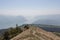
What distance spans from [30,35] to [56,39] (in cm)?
437

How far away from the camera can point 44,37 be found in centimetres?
2562

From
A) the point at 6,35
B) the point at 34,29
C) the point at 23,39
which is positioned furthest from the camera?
the point at 6,35

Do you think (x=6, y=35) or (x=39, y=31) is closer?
(x=39, y=31)

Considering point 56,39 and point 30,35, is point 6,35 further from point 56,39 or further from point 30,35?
point 56,39

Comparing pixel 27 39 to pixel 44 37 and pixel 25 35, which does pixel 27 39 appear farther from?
pixel 44 37

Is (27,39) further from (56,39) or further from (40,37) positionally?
→ (56,39)

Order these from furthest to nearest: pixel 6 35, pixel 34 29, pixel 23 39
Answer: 1. pixel 6 35
2. pixel 34 29
3. pixel 23 39

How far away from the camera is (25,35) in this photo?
Answer: 1016 inches

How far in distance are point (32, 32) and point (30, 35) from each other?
2.48 ft

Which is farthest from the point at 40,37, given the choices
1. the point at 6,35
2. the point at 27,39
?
the point at 6,35

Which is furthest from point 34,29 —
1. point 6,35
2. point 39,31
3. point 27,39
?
point 6,35

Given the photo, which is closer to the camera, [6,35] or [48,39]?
[48,39]

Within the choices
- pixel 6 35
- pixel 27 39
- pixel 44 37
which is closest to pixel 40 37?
pixel 44 37

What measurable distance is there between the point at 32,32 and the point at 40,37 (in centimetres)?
163
